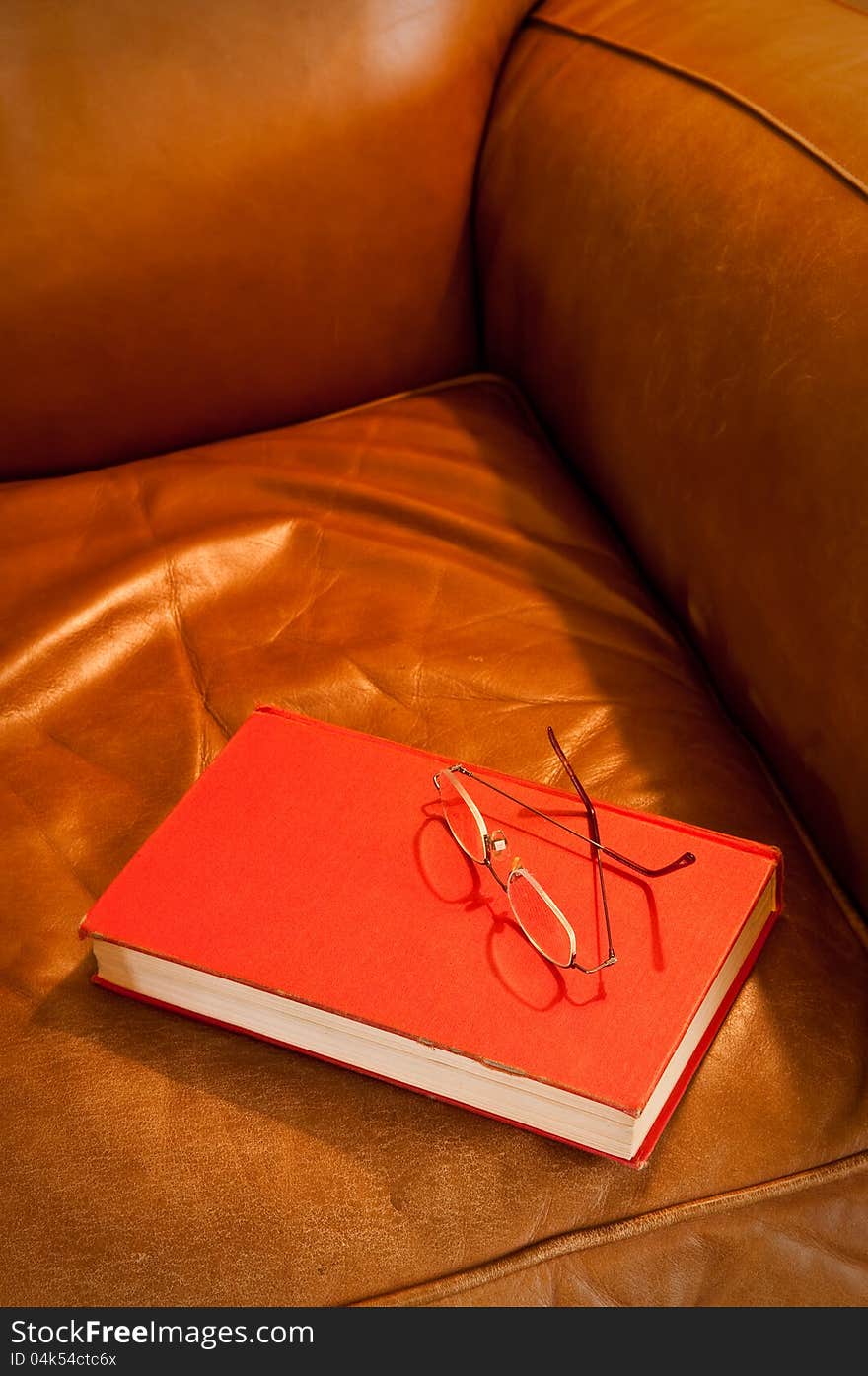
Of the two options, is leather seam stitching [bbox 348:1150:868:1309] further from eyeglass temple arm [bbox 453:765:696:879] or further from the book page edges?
eyeglass temple arm [bbox 453:765:696:879]

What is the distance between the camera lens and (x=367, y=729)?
0.83 meters

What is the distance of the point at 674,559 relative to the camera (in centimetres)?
89

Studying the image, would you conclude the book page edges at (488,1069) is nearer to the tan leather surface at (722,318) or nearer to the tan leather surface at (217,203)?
the tan leather surface at (722,318)

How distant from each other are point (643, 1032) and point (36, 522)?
642 millimetres

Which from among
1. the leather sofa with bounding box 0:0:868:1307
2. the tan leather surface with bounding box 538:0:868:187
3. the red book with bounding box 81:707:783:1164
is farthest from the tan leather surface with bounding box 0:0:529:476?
the red book with bounding box 81:707:783:1164

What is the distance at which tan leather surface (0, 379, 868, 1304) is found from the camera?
0.61m

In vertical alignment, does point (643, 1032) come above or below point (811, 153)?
below

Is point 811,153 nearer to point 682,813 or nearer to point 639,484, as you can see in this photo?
point 639,484

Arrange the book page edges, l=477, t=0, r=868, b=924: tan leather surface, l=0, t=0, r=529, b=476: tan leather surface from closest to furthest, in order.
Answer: the book page edges
l=477, t=0, r=868, b=924: tan leather surface
l=0, t=0, r=529, b=476: tan leather surface

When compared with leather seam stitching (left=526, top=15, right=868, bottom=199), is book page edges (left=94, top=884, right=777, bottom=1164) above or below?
below

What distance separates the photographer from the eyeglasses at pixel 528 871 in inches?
24.6

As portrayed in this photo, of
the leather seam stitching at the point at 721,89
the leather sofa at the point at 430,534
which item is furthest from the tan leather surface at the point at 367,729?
the leather seam stitching at the point at 721,89

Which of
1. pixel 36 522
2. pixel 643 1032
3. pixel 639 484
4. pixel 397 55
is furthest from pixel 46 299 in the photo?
pixel 643 1032

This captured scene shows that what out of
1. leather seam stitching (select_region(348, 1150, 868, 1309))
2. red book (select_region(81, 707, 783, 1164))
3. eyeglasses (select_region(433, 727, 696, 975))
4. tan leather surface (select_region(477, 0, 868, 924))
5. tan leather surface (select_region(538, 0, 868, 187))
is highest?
tan leather surface (select_region(538, 0, 868, 187))
